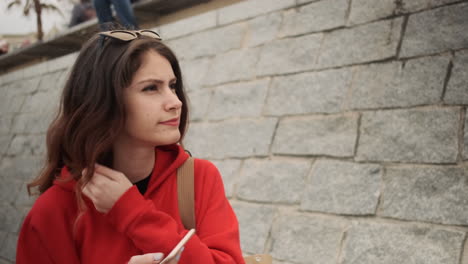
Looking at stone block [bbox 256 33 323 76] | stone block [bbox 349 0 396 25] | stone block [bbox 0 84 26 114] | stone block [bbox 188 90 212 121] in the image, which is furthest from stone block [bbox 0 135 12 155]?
stone block [bbox 349 0 396 25]

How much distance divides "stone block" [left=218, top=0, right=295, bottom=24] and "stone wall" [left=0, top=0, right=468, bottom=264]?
0.04 ft

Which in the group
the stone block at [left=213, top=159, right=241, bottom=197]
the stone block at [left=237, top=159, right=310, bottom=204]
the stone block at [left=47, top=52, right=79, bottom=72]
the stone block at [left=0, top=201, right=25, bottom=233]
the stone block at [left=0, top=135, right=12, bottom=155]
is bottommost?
the stone block at [left=0, top=201, right=25, bottom=233]

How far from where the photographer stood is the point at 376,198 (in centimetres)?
278

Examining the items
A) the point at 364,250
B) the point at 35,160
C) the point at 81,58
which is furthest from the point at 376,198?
the point at 35,160

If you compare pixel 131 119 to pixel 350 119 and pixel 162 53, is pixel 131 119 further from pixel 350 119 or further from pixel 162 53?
pixel 350 119

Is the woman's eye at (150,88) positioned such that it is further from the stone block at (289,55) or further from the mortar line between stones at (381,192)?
the stone block at (289,55)

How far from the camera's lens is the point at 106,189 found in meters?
1.48

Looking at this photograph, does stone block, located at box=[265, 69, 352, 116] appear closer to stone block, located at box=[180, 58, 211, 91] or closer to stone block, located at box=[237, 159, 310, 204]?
stone block, located at box=[237, 159, 310, 204]

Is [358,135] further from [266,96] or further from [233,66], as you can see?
[233,66]

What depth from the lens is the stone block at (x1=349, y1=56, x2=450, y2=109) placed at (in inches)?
112

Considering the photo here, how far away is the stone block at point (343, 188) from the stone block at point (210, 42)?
168cm

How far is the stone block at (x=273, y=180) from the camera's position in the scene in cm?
320

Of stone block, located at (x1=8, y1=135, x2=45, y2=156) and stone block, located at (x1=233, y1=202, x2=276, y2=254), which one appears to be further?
stone block, located at (x1=8, y1=135, x2=45, y2=156)

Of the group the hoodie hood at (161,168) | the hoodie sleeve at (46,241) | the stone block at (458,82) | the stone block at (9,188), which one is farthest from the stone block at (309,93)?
the stone block at (9,188)
